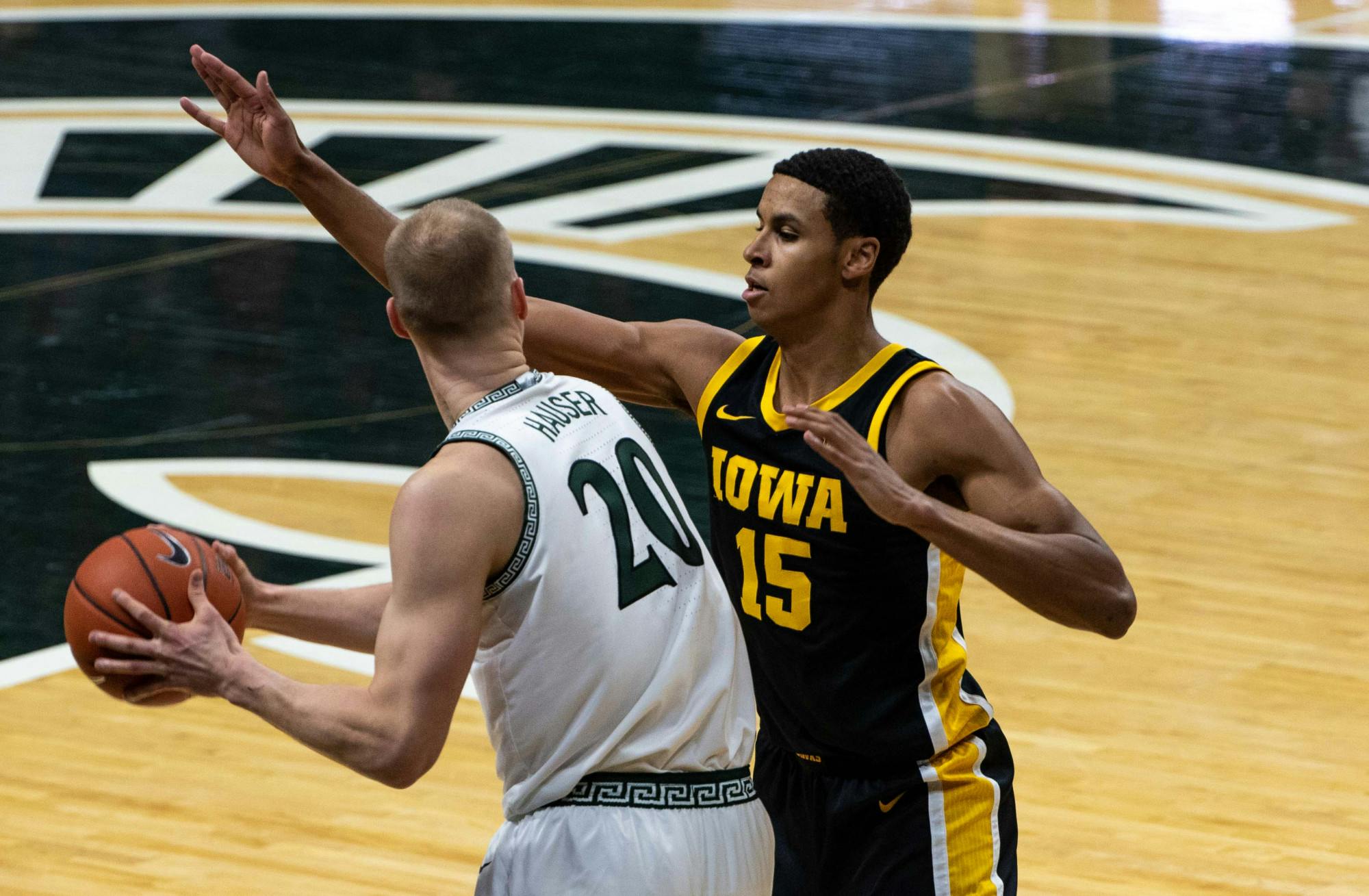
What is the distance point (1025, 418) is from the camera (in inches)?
328

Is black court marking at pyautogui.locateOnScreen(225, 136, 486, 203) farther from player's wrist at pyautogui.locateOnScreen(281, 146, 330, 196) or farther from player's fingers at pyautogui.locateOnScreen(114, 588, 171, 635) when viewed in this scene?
player's fingers at pyautogui.locateOnScreen(114, 588, 171, 635)

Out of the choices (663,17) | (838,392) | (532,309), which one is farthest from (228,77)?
(663,17)

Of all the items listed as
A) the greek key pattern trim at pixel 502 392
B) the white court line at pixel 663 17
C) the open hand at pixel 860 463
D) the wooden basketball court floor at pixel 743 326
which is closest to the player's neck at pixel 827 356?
the open hand at pixel 860 463

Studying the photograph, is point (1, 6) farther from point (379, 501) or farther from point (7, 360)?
point (379, 501)

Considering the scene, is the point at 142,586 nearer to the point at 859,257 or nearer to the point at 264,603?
the point at 264,603

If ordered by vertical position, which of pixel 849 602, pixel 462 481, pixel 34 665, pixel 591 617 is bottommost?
pixel 34 665

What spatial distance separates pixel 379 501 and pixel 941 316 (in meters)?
3.10

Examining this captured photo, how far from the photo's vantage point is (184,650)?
3.00 m

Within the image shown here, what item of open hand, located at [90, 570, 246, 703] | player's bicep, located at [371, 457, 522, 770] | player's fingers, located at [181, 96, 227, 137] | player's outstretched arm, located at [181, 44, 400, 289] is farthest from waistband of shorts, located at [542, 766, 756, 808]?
player's fingers, located at [181, 96, 227, 137]

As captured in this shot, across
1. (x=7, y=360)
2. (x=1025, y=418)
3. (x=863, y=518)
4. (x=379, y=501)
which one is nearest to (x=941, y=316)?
(x=1025, y=418)

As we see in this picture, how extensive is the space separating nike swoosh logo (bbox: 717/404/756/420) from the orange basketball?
→ 931 millimetres

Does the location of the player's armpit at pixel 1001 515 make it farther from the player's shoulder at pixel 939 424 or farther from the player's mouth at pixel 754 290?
the player's mouth at pixel 754 290

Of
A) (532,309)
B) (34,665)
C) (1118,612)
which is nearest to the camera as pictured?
(1118,612)

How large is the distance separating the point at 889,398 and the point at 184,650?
129 cm
